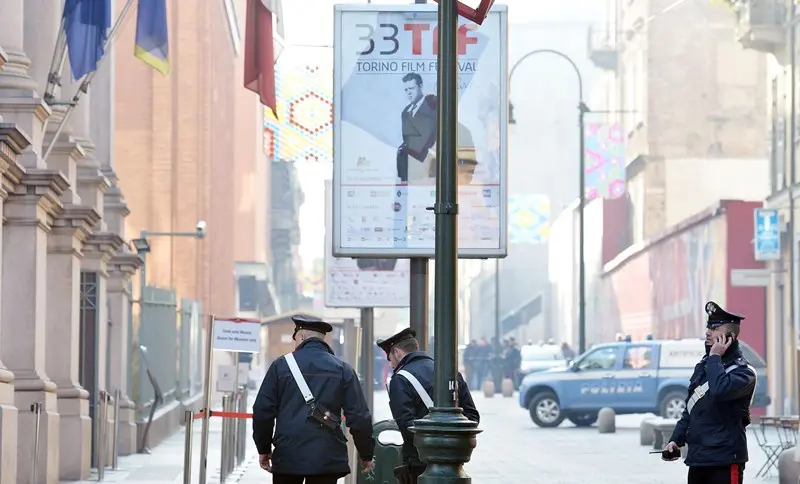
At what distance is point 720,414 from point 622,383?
2750cm

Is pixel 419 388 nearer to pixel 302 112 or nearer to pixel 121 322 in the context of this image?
pixel 302 112

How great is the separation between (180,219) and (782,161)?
19.1 meters

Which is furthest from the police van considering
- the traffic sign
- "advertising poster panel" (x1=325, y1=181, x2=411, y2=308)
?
"advertising poster panel" (x1=325, y1=181, x2=411, y2=308)

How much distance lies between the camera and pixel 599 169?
2386 inches

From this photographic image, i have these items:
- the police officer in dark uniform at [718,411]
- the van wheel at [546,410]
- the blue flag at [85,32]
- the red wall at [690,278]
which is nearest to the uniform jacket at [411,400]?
the police officer in dark uniform at [718,411]

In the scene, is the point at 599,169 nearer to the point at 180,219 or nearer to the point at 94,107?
the point at 180,219

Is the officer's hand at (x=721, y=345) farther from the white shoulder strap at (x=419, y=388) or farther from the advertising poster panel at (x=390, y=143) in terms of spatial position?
the advertising poster panel at (x=390, y=143)

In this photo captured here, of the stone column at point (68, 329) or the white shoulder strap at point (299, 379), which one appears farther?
the stone column at point (68, 329)

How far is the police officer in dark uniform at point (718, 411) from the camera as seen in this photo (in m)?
11.3

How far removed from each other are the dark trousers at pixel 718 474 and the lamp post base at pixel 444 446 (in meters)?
1.60

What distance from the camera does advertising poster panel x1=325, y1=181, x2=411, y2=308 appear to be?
84.9 feet

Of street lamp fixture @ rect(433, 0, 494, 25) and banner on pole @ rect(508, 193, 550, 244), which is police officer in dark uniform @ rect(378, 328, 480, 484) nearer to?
street lamp fixture @ rect(433, 0, 494, 25)

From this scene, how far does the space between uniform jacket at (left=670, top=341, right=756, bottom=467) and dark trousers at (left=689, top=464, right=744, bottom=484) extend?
2.3 inches

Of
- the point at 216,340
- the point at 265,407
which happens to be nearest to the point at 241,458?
the point at 216,340
